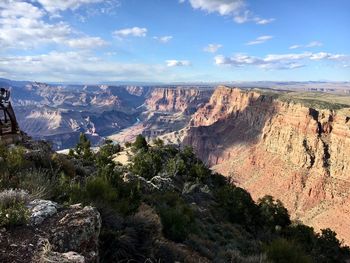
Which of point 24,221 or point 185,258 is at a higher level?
point 24,221

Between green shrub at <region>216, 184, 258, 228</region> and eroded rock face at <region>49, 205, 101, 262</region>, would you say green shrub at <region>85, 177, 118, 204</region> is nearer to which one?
eroded rock face at <region>49, 205, 101, 262</region>

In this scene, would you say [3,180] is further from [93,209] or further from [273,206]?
[273,206]

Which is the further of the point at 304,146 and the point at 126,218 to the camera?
the point at 304,146

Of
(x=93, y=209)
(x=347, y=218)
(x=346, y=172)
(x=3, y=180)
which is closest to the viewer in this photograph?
(x=93, y=209)

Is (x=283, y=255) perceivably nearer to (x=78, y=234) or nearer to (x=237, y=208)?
(x=78, y=234)

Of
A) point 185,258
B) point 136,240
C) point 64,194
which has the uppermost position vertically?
point 64,194

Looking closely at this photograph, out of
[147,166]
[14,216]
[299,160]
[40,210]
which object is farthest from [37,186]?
[299,160]

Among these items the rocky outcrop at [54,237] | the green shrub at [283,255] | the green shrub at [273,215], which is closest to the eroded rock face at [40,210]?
the rocky outcrop at [54,237]

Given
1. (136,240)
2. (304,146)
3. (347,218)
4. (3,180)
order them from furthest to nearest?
(304,146)
(347,218)
(3,180)
(136,240)

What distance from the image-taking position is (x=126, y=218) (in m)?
9.37

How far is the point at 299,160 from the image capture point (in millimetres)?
103125

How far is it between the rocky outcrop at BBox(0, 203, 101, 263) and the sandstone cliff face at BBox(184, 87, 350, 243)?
68084 mm

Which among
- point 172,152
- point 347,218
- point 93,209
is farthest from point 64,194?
point 347,218

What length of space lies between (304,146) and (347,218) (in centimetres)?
3446
